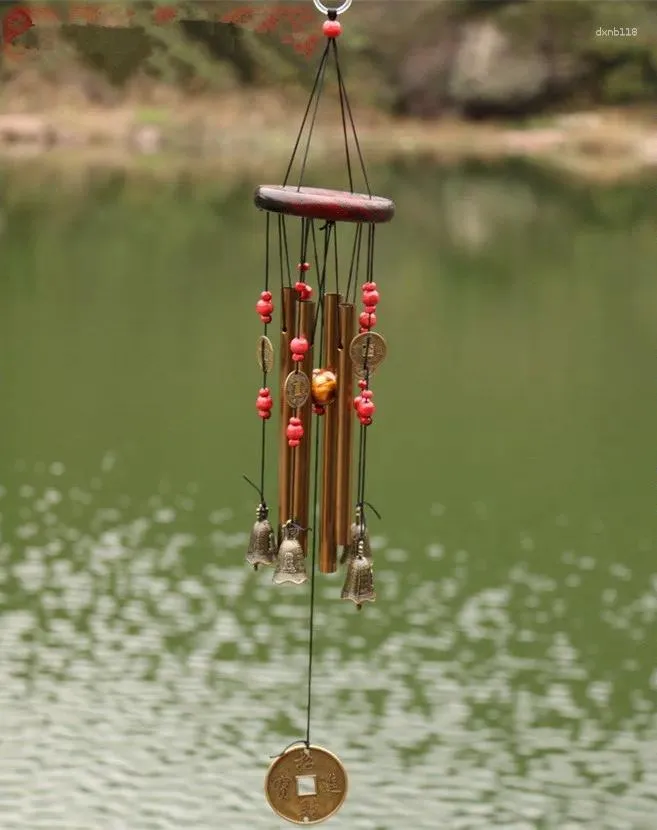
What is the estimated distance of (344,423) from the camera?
4.97m

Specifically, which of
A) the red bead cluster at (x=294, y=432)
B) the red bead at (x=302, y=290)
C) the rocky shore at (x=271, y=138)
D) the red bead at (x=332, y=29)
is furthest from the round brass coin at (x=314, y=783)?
the rocky shore at (x=271, y=138)

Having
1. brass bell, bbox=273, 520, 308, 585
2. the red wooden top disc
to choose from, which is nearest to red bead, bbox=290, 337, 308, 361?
the red wooden top disc

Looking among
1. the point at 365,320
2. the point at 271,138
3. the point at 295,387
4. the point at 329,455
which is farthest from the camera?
the point at 271,138

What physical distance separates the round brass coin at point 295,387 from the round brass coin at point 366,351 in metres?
0.16

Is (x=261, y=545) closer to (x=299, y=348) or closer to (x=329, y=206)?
(x=299, y=348)

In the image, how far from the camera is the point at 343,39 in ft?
92.2

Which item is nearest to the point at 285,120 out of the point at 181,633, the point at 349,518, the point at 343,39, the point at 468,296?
the point at 343,39

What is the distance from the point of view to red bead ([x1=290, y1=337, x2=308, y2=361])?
15.7 ft

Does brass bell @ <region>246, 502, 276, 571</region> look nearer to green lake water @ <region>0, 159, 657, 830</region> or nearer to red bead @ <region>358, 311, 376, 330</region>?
red bead @ <region>358, 311, 376, 330</region>

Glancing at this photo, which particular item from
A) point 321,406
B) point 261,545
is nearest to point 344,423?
point 321,406

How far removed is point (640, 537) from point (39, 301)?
1066cm

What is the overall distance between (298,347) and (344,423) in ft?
1.03

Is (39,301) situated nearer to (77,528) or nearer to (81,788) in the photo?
(77,528)

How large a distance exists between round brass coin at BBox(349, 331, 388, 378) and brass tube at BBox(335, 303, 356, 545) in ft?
0.12
